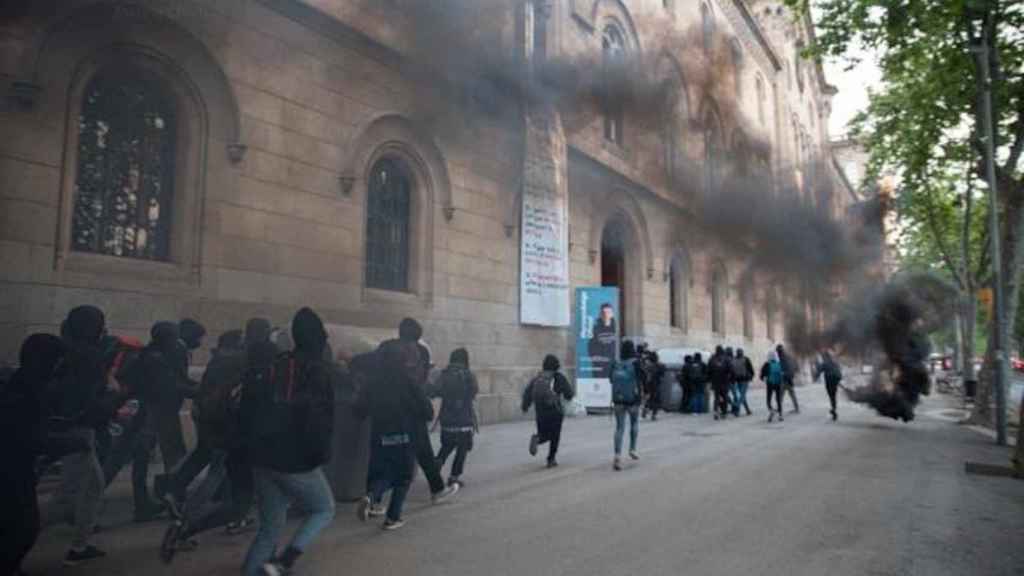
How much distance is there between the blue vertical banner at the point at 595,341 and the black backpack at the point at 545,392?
717 centimetres

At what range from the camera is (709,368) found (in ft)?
55.6

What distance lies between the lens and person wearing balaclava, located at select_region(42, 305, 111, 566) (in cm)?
466

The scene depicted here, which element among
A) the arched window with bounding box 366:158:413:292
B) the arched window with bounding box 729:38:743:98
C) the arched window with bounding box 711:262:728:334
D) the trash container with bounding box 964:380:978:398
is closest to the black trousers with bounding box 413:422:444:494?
the arched window with bounding box 366:158:413:292

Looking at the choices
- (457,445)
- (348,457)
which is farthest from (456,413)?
(348,457)

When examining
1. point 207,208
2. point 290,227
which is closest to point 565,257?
point 290,227

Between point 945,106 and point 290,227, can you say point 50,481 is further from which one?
point 945,106

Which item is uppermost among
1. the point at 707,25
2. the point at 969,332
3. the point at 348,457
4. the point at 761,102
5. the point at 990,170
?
the point at 707,25

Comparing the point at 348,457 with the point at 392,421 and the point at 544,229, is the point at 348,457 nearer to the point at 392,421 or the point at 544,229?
the point at 392,421

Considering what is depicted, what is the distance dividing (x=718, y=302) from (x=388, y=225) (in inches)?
580

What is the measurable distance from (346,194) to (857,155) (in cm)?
2725

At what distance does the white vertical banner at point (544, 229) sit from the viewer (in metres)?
14.5

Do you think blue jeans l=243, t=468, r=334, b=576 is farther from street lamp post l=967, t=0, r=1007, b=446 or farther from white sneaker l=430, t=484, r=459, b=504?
street lamp post l=967, t=0, r=1007, b=446

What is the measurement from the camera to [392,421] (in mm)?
5715

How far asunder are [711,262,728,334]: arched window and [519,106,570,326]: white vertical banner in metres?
8.01
